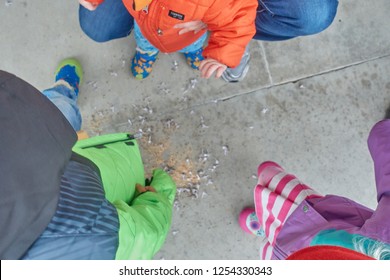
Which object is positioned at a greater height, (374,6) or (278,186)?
(374,6)

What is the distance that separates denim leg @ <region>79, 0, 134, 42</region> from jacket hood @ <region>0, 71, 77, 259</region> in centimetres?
66

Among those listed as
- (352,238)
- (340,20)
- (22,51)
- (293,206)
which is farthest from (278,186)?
(22,51)

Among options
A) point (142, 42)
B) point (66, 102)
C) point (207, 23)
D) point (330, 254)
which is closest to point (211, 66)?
point (207, 23)

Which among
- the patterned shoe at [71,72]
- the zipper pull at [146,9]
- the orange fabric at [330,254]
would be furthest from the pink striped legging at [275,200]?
the patterned shoe at [71,72]

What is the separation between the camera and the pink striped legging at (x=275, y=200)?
5.03 feet

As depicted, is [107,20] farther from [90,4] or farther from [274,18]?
[274,18]

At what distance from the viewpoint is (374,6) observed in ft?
6.41

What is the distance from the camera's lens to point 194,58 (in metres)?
1.86

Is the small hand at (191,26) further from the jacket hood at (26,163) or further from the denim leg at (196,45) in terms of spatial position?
the jacket hood at (26,163)

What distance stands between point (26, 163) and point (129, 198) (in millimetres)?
635

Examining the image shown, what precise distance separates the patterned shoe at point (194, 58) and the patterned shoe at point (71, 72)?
Result: 1.54 feet

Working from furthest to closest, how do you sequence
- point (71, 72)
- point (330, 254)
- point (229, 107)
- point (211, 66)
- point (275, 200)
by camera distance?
point (229, 107), point (71, 72), point (275, 200), point (211, 66), point (330, 254)

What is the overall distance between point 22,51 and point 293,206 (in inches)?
52.1
